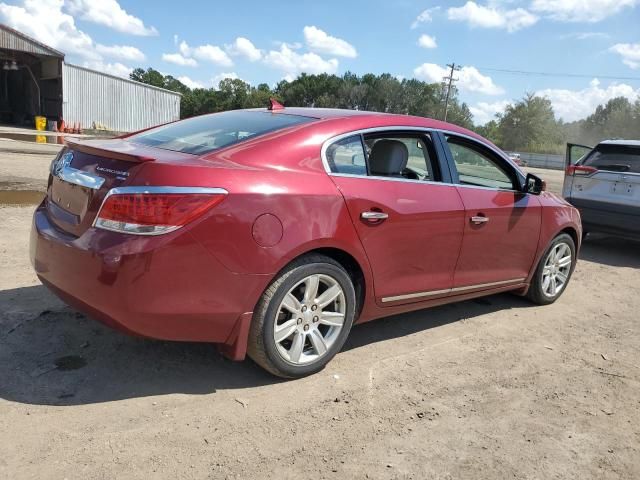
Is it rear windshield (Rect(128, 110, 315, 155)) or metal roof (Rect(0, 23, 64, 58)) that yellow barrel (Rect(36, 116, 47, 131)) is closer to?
metal roof (Rect(0, 23, 64, 58))

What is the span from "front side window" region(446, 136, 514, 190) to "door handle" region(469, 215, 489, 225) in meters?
0.29

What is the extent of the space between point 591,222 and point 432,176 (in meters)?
5.04

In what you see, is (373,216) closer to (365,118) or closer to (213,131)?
(365,118)

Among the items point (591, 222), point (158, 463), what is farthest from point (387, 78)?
point (158, 463)

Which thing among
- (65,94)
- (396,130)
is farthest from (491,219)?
(65,94)

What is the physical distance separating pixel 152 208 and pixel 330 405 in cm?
148

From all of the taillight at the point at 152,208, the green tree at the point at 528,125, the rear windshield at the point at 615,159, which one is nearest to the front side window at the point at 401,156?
the taillight at the point at 152,208

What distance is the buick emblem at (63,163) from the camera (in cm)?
329

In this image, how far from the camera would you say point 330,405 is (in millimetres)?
3170

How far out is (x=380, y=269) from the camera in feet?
11.9

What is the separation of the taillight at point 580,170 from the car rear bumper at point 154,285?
21.8ft

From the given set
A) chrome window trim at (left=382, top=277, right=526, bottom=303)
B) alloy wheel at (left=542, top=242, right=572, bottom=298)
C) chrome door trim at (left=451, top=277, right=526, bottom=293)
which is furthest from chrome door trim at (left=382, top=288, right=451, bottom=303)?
alloy wheel at (left=542, top=242, right=572, bottom=298)

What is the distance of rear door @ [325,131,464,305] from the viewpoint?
3.49m

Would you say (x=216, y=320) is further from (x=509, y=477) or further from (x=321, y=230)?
(x=509, y=477)
